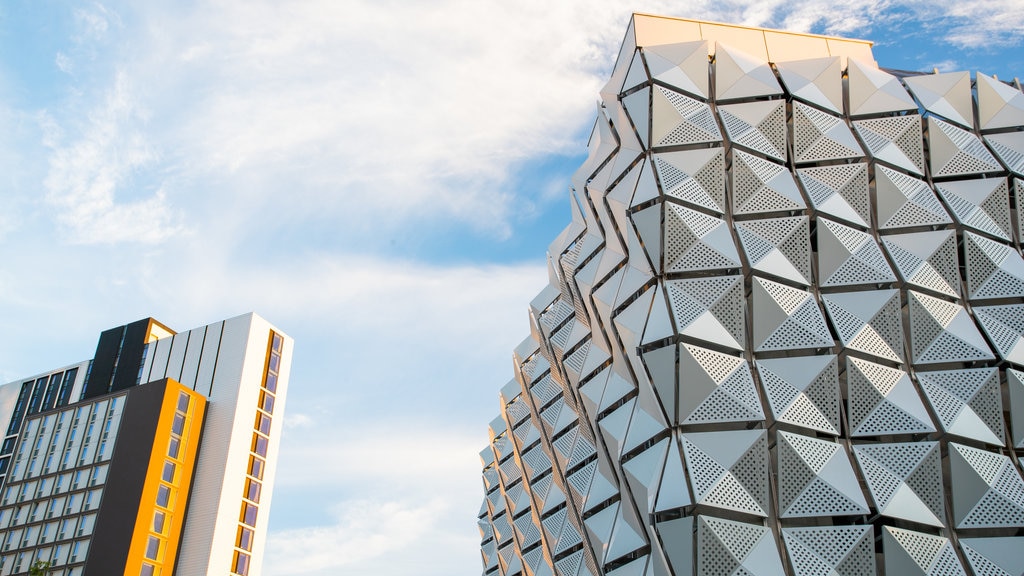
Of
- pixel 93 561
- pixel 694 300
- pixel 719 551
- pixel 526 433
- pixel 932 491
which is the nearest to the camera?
pixel 719 551

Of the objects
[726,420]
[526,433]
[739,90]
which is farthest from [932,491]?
[526,433]

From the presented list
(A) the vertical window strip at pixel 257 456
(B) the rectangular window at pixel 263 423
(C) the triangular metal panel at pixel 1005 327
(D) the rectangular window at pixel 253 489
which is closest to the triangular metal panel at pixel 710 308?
(C) the triangular metal panel at pixel 1005 327

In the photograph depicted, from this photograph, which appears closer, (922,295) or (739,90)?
(922,295)

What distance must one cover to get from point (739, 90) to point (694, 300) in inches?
256

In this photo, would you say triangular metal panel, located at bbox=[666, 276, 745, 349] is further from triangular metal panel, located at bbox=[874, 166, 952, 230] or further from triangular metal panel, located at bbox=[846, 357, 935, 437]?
triangular metal panel, located at bbox=[874, 166, 952, 230]

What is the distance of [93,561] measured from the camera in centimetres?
4284

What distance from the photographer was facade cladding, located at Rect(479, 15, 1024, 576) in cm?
1666

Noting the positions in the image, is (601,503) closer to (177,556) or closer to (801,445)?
(801,445)

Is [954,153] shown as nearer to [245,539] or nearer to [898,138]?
[898,138]

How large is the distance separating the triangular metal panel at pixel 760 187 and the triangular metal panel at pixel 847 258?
986mm

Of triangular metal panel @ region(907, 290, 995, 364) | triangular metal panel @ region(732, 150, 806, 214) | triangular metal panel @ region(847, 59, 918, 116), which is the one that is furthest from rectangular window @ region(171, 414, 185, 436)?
triangular metal panel @ region(907, 290, 995, 364)

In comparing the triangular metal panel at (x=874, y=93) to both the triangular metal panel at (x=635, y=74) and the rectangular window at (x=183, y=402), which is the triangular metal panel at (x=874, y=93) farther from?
the rectangular window at (x=183, y=402)

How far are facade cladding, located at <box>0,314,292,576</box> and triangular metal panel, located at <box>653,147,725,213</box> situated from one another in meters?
36.2

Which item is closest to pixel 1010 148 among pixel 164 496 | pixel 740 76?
pixel 740 76
